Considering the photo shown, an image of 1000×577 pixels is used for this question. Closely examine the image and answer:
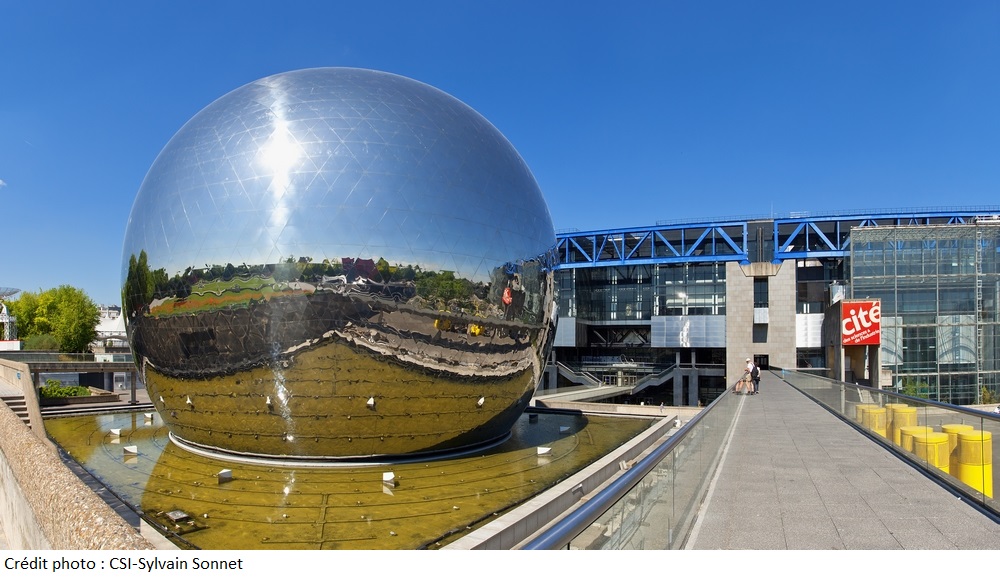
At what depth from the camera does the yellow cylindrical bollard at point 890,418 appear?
401 inches

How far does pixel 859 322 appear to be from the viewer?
34.4 m

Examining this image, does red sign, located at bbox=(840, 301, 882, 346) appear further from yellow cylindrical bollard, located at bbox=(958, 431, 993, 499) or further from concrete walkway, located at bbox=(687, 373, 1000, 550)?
yellow cylindrical bollard, located at bbox=(958, 431, 993, 499)

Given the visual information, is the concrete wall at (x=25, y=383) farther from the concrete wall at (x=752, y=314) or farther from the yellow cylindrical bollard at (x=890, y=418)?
the concrete wall at (x=752, y=314)

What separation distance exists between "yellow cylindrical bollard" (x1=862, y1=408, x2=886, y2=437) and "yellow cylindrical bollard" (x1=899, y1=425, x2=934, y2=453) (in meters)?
1.31

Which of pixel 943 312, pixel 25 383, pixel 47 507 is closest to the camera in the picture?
pixel 47 507

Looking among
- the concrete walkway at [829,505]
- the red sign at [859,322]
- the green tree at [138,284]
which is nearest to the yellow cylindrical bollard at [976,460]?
the concrete walkway at [829,505]

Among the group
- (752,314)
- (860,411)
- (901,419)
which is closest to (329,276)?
(901,419)

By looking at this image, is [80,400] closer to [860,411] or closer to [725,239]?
[860,411]

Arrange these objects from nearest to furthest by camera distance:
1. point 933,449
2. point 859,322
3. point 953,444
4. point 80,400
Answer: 1. point 953,444
2. point 933,449
3. point 80,400
4. point 859,322

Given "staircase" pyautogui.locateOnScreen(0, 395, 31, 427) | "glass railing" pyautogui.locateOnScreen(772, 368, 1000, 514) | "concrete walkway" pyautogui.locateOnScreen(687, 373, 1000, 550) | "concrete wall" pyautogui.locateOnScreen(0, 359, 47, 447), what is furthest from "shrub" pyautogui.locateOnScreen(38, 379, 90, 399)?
"glass railing" pyautogui.locateOnScreen(772, 368, 1000, 514)

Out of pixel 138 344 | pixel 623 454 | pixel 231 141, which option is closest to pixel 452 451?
pixel 623 454

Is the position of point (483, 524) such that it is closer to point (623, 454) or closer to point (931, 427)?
point (623, 454)

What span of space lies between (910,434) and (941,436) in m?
1.15

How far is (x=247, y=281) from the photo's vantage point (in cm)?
1105
